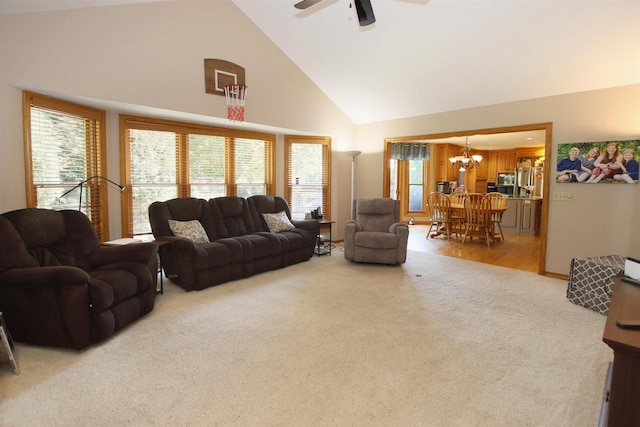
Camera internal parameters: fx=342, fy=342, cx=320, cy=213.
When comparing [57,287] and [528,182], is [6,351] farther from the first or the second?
[528,182]

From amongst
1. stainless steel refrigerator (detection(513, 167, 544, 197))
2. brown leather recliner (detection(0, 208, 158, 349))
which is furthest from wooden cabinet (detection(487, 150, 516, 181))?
brown leather recliner (detection(0, 208, 158, 349))

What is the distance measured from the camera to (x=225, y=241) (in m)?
4.31

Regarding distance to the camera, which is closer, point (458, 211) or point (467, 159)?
point (458, 211)

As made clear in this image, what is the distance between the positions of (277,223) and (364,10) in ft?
10.5

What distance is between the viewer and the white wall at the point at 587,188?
4.02 m

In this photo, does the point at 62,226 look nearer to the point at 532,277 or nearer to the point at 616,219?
the point at 532,277

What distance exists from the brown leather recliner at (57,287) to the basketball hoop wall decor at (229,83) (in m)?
2.45

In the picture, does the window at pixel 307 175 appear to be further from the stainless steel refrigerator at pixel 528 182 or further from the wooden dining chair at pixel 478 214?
the stainless steel refrigerator at pixel 528 182

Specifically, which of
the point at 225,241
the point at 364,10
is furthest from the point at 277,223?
the point at 364,10

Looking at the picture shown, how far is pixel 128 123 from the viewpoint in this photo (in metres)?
4.45

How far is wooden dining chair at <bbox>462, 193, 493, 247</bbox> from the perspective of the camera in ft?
21.6

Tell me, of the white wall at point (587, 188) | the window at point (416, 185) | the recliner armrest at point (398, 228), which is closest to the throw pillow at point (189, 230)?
the recliner armrest at point (398, 228)

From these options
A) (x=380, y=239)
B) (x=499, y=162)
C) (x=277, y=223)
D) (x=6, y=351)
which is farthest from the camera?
(x=499, y=162)

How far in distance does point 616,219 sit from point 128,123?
6.19 m
